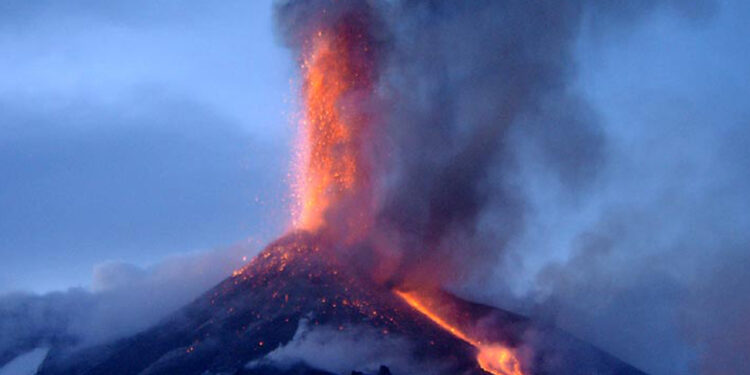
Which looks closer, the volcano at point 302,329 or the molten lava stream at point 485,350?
the volcano at point 302,329

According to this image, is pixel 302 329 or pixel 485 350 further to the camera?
pixel 485 350

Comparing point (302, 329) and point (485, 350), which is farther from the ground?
point (485, 350)

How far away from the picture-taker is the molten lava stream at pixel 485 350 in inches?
1963

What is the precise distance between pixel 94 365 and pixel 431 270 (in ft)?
68.0

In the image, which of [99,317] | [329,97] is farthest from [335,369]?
[99,317]

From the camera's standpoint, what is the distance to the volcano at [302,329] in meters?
47.6

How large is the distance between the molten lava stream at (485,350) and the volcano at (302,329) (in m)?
0.21

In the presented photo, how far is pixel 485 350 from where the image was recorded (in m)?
51.6

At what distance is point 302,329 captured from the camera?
161 feet

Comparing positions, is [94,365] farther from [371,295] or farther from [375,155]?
[375,155]

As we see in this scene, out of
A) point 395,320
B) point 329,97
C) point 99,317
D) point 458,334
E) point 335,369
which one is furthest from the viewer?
point 99,317

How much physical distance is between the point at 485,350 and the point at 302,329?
32.7 ft

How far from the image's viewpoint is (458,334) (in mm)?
54062

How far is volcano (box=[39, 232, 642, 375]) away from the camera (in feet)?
156
